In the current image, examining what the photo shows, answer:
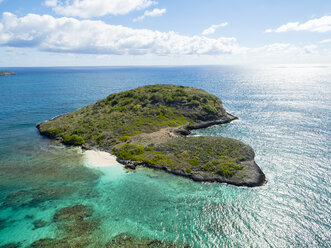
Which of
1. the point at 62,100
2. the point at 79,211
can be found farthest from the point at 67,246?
the point at 62,100

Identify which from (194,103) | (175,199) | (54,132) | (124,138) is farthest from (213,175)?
(54,132)

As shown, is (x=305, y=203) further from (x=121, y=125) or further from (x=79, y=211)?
(x=121, y=125)

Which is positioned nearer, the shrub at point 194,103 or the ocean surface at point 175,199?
the ocean surface at point 175,199

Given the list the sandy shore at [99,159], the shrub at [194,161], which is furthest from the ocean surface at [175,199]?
the shrub at [194,161]

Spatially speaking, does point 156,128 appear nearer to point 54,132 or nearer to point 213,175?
point 213,175

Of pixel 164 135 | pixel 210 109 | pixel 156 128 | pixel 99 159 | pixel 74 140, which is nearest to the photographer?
pixel 99 159

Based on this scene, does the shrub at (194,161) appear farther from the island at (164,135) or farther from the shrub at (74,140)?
the shrub at (74,140)

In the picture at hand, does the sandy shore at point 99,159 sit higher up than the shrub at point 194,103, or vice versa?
the shrub at point 194,103

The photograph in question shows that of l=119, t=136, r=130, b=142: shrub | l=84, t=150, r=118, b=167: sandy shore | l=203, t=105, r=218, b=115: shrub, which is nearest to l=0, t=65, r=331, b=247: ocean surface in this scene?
l=84, t=150, r=118, b=167: sandy shore
